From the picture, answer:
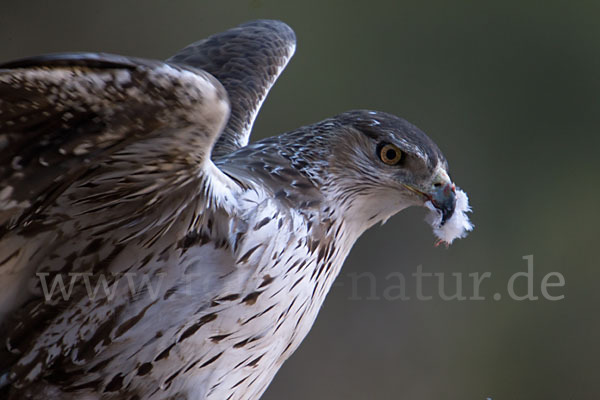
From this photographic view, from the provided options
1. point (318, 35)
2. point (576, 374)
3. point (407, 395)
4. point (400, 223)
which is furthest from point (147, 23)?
point (576, 374)

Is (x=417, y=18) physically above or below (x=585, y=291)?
above

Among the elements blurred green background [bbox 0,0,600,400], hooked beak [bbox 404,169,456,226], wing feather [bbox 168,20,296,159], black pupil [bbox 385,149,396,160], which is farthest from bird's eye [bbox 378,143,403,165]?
blurred green background [bbox 0,0,600,400]

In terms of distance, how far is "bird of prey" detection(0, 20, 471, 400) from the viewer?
0.95 meters

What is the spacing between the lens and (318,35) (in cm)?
303

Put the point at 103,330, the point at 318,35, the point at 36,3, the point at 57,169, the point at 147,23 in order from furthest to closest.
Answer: the point at 318,35
the point at 147,23
the point at 36,3
the point at 103,330
the point at 57,169

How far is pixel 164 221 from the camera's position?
1.21 meters

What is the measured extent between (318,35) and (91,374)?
213cm

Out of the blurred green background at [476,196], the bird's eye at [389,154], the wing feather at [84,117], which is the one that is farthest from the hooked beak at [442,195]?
the blurred green background at [476,196]

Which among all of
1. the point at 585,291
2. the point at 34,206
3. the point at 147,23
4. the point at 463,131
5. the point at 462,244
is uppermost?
the point at 147,23

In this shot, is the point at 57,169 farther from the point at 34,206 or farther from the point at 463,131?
the point at 463,131

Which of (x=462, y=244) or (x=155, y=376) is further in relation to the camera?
(x=462, y=244)

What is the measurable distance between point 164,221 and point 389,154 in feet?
2.10

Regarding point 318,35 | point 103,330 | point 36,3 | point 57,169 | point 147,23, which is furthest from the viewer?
point 318,35

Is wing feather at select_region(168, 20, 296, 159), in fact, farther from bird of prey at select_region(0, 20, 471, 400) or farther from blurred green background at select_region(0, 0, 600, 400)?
blurred green background at select_region(0, 0, 600, 400)
